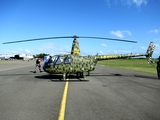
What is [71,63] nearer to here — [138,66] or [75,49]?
[75,49]

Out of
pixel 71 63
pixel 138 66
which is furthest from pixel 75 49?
pixel 138 66

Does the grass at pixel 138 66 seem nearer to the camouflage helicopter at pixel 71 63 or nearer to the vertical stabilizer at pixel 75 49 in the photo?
the camouflage helicopter at pixel 71 63

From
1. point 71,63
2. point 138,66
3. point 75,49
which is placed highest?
point 75,49

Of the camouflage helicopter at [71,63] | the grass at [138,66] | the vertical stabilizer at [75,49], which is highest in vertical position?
the vertical stabilizer at [75,49]

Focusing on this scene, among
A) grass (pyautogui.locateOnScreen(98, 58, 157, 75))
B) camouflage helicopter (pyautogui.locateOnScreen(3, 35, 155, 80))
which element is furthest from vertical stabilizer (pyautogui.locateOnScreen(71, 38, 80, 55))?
grass (pyautogui.locateOnScreen(98, 58, 157, 75))

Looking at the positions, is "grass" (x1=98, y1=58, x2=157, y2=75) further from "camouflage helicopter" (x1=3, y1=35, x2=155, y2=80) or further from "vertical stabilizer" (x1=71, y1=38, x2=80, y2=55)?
"vertical stabilizer" (x1=71, y1=38, x2=80, y2=55)

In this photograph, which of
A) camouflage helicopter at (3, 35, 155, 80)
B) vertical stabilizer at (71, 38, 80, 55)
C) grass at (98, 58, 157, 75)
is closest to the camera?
camouflage helicopter at (3, 35, 155, 80)

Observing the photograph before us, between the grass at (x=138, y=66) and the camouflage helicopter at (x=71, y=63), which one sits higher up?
the camouflage helicopter at (x=71, y=63)

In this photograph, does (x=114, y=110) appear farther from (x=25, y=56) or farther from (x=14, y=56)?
(x=14, y=56)

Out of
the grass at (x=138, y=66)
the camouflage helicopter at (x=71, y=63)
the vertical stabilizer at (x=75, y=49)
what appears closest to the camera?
the camouflage helicopter at (x=71, y=63)

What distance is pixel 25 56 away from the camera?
15825cm

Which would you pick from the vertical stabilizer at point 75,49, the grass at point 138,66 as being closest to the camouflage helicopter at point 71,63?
the vertical stabilizer at point 75,49

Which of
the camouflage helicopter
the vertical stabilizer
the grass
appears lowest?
the grass

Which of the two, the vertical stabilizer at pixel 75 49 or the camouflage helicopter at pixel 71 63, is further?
the vertical stabilizer at pixel 75 49
